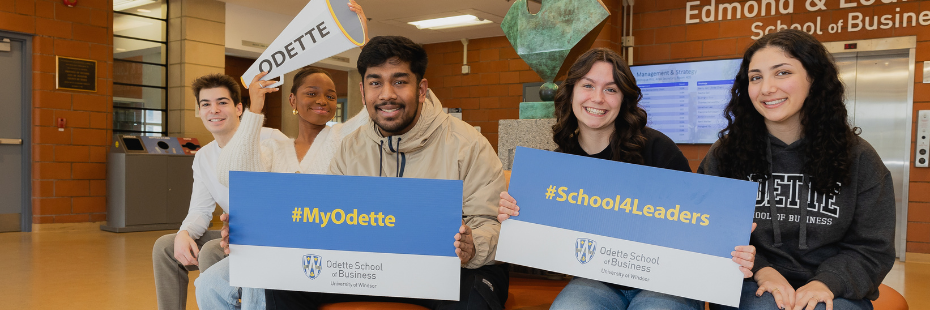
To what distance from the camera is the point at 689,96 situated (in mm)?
5566

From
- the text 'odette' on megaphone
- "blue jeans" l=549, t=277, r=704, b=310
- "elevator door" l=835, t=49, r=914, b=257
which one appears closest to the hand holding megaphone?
the text 'odette' on megaphone

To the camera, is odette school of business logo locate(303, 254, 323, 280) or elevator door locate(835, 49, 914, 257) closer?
odette school of business logo locate(303, 254, 323, 280)

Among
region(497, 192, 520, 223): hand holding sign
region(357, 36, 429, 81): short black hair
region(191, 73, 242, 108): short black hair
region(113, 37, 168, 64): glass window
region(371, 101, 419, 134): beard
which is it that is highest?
region(113, 37, 168, 64): glass window

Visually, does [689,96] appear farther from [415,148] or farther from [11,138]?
[11,138]

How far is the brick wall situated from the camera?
6.11m

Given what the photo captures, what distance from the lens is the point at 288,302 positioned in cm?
165

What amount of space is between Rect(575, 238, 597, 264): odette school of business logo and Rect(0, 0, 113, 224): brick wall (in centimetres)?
651

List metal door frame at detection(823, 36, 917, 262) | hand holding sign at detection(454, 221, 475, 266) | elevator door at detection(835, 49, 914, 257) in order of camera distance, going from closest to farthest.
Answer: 1. hand holding sign at detection(454, 221, 475, 266)
2. metal door frame at detection(823, 36, 917, 262)
3. elevator door at detection(835, 49, 914, 257)

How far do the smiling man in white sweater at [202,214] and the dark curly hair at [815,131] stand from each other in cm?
171

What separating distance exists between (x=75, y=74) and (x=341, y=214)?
6.09 metres

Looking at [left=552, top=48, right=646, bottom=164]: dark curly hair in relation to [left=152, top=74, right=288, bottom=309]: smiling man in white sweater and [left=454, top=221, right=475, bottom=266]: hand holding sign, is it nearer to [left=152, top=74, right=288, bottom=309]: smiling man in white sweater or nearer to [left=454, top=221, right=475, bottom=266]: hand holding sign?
[left=454, top=221, right=475, bottom=266]: hand holding sign

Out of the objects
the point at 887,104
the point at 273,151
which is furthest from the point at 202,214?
the point at 887,104

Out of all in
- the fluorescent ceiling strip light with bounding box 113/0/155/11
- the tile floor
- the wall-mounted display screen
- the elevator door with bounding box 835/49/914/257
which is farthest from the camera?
the fluorescent ceiling strip light with bounding box 113/0/155/11

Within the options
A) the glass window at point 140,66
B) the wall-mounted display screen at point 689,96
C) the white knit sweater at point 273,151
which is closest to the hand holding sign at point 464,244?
the white knit sweater at point 273,151
